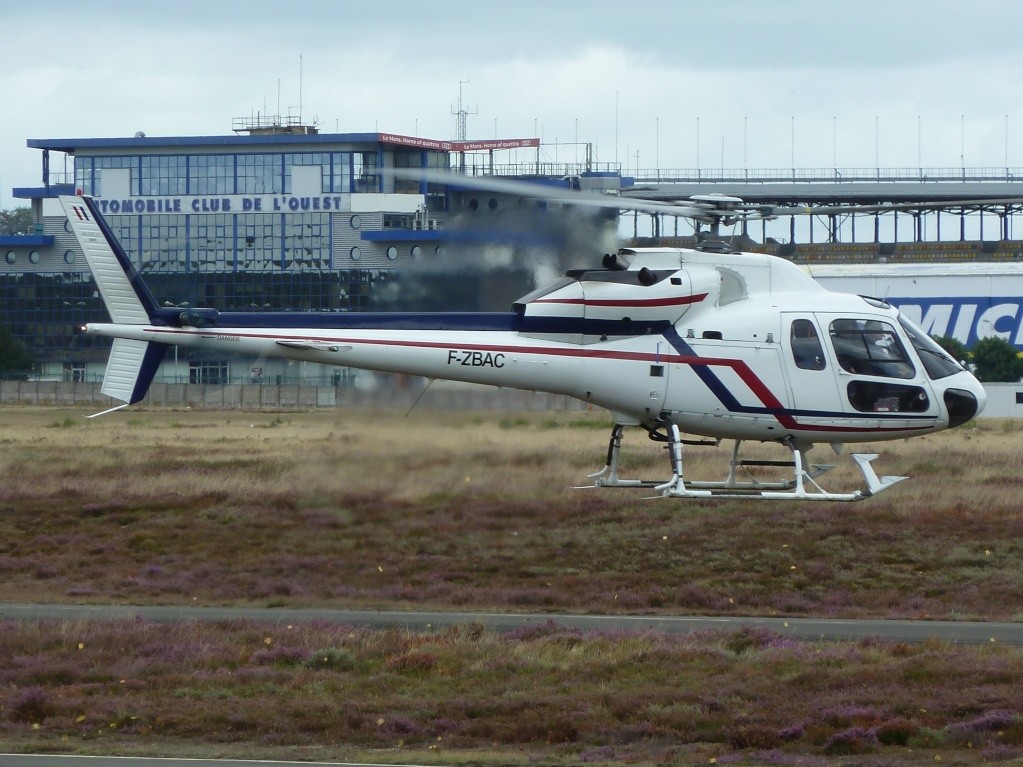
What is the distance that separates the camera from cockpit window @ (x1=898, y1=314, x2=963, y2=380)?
69.7 feet

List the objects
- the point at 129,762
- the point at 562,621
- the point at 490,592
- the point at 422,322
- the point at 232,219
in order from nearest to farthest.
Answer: the point at 129,762 < the point at 422,322 < the point at 562,621 < the point at 490,592 < the point at 232,219

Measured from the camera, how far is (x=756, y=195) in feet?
274

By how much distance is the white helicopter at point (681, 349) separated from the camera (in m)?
20.4

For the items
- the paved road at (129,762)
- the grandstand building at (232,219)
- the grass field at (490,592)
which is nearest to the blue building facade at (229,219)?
the grandstand building at (232,219)

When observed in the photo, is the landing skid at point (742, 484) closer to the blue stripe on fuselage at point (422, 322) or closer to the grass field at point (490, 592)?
the blue stripe on fuselage at point (422, 322)

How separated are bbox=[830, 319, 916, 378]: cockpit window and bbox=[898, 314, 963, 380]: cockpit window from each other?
0.89ft

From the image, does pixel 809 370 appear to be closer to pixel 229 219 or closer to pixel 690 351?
pixel 690 351

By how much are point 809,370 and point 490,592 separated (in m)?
6.60

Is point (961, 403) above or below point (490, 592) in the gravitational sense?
above

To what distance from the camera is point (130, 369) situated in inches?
796

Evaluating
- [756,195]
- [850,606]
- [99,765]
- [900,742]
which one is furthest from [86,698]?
[756,195]

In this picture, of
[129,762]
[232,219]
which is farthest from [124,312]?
[232,219]

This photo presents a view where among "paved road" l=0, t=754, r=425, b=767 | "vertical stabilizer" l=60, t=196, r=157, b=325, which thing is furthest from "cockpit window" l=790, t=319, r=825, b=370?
"paved road" l=0, t=754, r=425, b=767

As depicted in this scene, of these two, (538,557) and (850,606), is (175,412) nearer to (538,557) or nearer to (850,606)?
(538,557)
